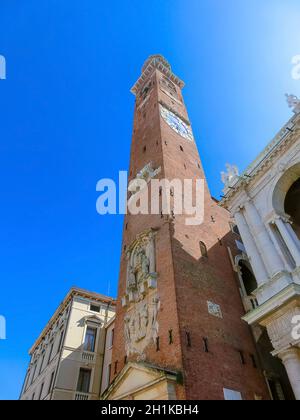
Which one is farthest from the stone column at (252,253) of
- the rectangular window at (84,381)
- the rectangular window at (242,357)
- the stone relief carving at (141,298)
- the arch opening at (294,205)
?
the rectangular window at (84,381)

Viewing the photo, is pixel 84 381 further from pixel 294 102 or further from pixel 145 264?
pixel 294 102

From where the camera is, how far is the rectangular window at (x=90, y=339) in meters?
27.1

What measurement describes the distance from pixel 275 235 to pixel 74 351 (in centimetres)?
1896

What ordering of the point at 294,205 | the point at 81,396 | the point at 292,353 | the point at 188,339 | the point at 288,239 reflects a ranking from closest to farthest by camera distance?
the point at 292,353 < the point at 188,339 < the point at 288,239 < the point at 294,205 < the point at 81,396

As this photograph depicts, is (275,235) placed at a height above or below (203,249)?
below

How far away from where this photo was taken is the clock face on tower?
30997 millimetres

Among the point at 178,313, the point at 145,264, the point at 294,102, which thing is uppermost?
the point at 294,102

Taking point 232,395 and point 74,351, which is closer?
point 232,395

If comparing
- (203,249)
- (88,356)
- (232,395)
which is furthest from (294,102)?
(88,356)

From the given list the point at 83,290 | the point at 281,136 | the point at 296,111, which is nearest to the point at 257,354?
the point at 281,136

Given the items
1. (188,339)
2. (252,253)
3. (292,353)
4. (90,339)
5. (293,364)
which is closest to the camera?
(293,364)

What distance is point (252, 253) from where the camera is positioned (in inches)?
625

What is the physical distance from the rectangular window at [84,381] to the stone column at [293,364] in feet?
57.8

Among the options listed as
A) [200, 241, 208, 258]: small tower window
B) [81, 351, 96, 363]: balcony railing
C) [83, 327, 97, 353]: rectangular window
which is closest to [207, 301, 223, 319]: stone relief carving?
[200, 241, 208, 258]: small tower window
